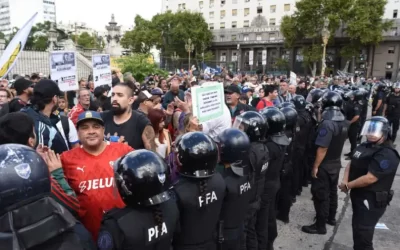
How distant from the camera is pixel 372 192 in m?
3.72

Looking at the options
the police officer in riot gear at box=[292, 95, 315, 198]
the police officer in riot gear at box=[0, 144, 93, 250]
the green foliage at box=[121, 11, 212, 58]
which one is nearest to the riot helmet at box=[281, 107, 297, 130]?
the police officer in riot gear at box=[292, 95, 315, 198]

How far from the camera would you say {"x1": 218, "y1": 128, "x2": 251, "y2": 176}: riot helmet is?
299cm

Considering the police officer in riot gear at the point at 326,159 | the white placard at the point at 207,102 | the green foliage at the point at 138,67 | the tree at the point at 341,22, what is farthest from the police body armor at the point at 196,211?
the tree at the point at 341,22

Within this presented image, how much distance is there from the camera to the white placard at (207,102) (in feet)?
12.6

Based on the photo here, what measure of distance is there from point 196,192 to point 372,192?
7.62 ft

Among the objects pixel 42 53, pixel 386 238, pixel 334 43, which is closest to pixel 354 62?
pixel 334 43

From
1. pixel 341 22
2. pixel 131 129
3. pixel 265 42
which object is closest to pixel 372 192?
pixel 131 129

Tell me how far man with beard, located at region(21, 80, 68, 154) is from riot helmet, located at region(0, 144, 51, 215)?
1.58 m

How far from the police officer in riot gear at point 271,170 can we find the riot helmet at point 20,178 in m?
2.92

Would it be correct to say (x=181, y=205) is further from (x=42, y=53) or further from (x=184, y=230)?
(x=42, y=53)

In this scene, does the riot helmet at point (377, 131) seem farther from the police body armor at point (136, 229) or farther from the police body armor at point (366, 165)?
the police body armor at point (136, 229)

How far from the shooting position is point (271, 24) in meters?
57.0

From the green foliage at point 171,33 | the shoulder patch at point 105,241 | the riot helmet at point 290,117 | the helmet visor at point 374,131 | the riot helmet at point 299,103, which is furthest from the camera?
the green foliage at point 171,33

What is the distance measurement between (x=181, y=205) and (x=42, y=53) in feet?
62.9
